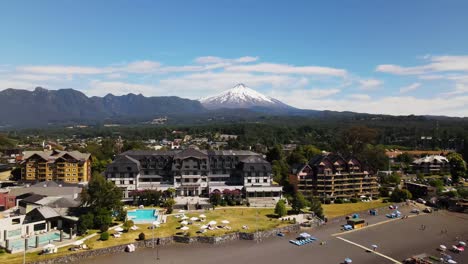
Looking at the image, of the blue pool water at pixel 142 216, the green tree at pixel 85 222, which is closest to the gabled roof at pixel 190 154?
the blue pool water at pixel 142 216

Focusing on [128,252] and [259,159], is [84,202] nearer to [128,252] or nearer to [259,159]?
[128,252]

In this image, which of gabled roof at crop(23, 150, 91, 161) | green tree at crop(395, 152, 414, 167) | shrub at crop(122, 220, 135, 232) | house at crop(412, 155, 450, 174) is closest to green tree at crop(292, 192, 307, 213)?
shrub at crop(122, 220, 135, 232)

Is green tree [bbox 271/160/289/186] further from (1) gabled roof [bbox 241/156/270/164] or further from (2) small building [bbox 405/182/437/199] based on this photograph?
(2) small building [bbox 405/182/437/199]

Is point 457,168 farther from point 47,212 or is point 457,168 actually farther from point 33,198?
point 33,198

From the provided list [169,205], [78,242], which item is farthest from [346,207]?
[78,242]

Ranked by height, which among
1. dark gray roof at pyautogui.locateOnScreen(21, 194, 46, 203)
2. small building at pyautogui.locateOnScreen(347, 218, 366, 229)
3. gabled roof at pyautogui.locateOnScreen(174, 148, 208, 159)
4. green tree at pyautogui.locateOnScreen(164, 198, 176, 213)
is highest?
gabled roof at pyautogui.locateOnScreen(174, 148, 208, 159)

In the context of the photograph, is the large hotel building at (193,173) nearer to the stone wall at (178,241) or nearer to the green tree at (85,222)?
the stone wall at (178,241)
